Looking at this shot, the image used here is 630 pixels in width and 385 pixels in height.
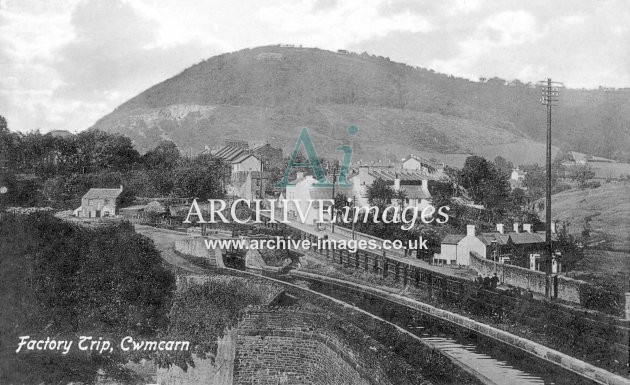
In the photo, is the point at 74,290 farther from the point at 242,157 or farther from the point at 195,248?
the point at 242,157

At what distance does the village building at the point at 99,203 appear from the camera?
18109 millimetres

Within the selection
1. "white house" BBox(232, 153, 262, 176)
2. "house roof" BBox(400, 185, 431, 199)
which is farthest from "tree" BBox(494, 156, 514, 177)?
"white house" BBox(232, 153, 262, 176)

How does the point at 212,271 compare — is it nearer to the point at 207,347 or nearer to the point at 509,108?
the point at 207,347

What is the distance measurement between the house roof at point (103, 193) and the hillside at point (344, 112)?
239 cm

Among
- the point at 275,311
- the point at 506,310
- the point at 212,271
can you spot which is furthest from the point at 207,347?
the point at 506,310

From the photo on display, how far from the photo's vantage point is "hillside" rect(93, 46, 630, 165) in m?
21.1

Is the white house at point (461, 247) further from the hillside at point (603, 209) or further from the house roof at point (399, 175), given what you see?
the hillside at point (603, 209)

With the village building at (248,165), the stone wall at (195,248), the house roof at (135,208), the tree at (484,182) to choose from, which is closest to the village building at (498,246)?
the tree at (484,182)

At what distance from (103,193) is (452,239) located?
1206 cm

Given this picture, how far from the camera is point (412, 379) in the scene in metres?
8.82

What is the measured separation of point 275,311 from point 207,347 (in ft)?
8.86

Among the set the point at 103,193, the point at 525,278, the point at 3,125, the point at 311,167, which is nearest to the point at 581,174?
the point at 525,278

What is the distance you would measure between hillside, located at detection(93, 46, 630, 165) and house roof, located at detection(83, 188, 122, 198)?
2.39 m

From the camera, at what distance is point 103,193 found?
18797 millimetres
